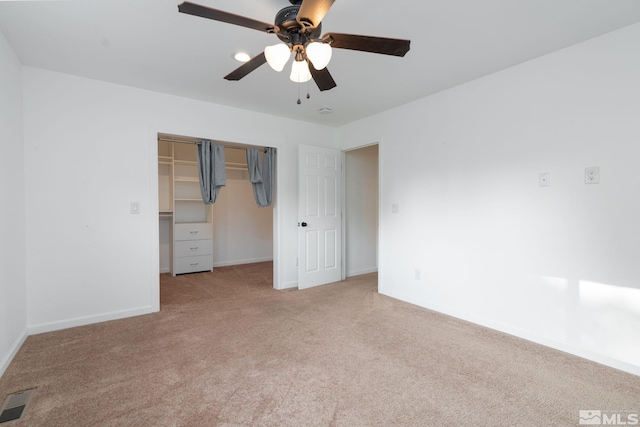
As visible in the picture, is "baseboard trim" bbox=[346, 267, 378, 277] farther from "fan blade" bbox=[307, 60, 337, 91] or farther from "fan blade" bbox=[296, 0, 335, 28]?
"fan blade" bbox=[296, 0, 335, 28]

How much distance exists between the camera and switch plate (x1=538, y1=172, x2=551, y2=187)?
2.55 meters

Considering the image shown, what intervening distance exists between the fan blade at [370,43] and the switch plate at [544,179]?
1.77 metres

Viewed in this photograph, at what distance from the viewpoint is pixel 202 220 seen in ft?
18.6

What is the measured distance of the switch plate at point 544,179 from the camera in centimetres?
255

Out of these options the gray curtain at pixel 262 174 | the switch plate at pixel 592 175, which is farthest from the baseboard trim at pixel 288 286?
the switch plate at pixel 592 175

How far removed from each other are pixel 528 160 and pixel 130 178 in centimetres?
392

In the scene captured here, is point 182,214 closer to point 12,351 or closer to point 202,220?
point 202,220

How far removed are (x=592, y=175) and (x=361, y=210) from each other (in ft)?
10.3

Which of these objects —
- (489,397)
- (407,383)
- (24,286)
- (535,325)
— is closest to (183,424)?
(407,383)

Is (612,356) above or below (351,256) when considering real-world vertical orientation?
below

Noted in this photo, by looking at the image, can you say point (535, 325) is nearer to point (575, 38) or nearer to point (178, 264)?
point (575, 38)

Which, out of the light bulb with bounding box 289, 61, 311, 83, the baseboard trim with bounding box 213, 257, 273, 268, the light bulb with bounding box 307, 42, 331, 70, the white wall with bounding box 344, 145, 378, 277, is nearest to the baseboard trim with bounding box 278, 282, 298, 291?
the white wall with bounding box 344, 145, 378, 277

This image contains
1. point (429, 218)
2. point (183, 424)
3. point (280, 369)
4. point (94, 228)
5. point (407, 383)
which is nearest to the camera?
point (183, 424)

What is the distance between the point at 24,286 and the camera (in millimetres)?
2717
